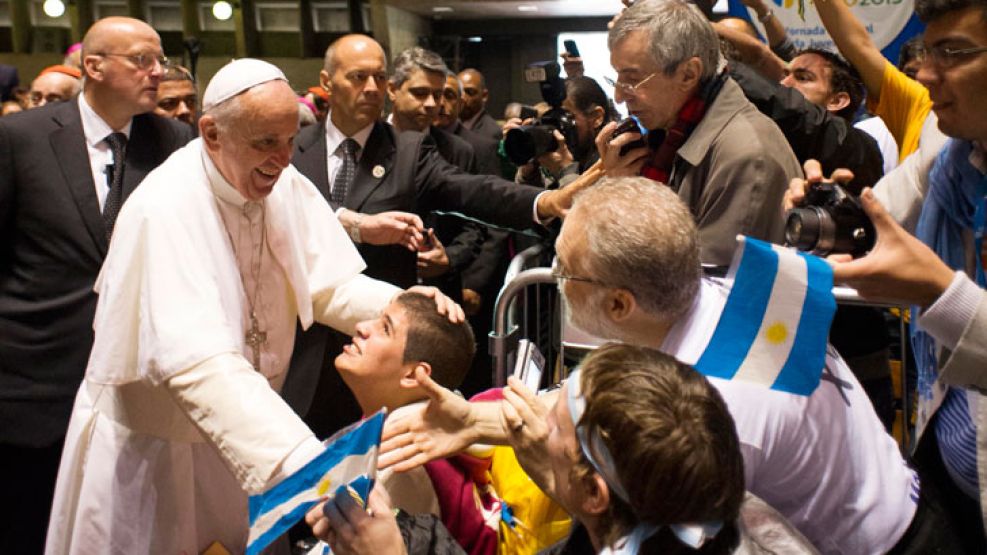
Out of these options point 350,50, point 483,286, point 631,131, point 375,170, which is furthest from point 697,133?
point 483,286

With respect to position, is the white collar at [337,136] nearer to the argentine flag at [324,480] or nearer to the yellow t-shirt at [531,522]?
the yellow t-shirt at [531,522]

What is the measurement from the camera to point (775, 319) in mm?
1830

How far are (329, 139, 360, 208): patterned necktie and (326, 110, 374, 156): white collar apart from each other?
0.02m

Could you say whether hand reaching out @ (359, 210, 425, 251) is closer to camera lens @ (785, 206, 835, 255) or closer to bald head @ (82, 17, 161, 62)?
bald head @ (82, 17, 161, 62)

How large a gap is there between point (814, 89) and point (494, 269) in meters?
1.91

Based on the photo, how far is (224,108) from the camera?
2453 mm

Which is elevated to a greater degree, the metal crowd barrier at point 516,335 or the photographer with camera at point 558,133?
the photographer with camera at point 558,133

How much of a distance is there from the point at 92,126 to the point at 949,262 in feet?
8.87

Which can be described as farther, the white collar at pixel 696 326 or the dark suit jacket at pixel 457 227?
the dark suit jacket at pixel 457 227

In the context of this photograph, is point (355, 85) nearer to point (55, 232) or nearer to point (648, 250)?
point (55, 232)

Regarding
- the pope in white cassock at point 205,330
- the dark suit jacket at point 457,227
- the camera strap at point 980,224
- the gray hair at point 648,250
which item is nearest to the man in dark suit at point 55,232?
the pope in white cassock at point 205,330

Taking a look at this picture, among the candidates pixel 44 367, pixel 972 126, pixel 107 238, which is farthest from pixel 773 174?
pixel 44 367

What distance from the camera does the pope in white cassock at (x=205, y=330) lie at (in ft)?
7.18

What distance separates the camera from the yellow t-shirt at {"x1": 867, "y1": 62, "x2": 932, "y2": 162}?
3090mm
